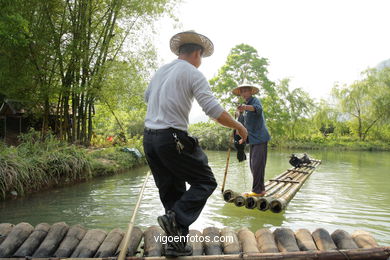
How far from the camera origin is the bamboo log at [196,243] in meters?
2.62

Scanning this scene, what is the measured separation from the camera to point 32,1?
27.6 feet

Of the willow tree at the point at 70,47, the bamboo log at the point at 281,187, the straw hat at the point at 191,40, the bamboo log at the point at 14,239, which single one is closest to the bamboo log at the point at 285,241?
the straw hat at the point at 191,40

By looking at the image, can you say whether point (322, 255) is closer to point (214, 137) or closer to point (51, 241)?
point (51, 241)

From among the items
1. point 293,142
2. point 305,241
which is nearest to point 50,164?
point 305,241

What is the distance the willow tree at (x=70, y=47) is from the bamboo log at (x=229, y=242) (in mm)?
6296

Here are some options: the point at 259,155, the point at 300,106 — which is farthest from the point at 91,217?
the point at 300,106

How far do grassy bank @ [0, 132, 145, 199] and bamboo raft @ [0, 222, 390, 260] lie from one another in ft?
11.1

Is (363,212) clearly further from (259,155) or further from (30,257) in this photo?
(30,257)

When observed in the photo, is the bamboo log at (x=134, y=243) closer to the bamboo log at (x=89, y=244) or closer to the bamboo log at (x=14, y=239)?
the bamboo log at (x=89, y=244)

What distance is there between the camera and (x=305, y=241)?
9.05 ft

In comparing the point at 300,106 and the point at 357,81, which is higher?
the point at 357,81

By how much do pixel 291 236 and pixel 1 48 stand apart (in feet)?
27.9

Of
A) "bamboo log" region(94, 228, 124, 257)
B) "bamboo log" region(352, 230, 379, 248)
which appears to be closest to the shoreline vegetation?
"bamboo log" region(94, 228, 124, 257)

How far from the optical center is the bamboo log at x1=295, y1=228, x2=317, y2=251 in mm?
2664
